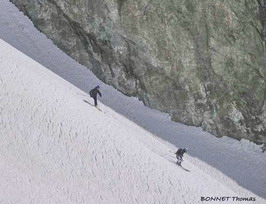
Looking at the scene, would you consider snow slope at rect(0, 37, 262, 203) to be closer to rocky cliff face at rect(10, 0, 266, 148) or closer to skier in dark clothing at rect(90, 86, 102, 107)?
skier in dark clothing at rect(90, 86, 102, 107)

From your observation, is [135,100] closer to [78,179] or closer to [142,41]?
[142,41]

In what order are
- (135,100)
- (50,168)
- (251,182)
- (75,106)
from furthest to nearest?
(135,100)
(251,182)
(75,106)
(50,168)

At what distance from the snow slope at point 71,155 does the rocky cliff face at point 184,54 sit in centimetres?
768

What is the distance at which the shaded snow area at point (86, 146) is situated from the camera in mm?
33219

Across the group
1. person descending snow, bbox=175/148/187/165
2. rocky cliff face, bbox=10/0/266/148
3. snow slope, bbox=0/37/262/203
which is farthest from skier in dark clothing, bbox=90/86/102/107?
person descending snow, bbox=175/148/187/165

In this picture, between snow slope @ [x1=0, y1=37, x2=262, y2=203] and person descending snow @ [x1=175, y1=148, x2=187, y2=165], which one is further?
person descending snow @ [x1=175, y1=148, x2=187, y2=165]

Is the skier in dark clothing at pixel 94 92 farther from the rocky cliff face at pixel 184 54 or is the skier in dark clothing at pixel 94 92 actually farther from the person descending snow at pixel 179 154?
the person descending snow at pixel 179 154

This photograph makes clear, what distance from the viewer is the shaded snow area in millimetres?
33219

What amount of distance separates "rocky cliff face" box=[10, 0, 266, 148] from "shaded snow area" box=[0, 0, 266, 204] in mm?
1807

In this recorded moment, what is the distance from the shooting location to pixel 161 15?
48438mm

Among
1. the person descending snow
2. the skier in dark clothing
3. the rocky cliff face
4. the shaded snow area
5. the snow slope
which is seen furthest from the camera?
the rocky cliff face

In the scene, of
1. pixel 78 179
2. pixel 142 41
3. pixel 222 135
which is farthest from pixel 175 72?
pixel 78 179

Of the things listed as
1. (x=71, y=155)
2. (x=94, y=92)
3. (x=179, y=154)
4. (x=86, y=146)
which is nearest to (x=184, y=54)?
(x=94, y=92)

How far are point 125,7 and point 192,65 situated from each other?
985 cm
